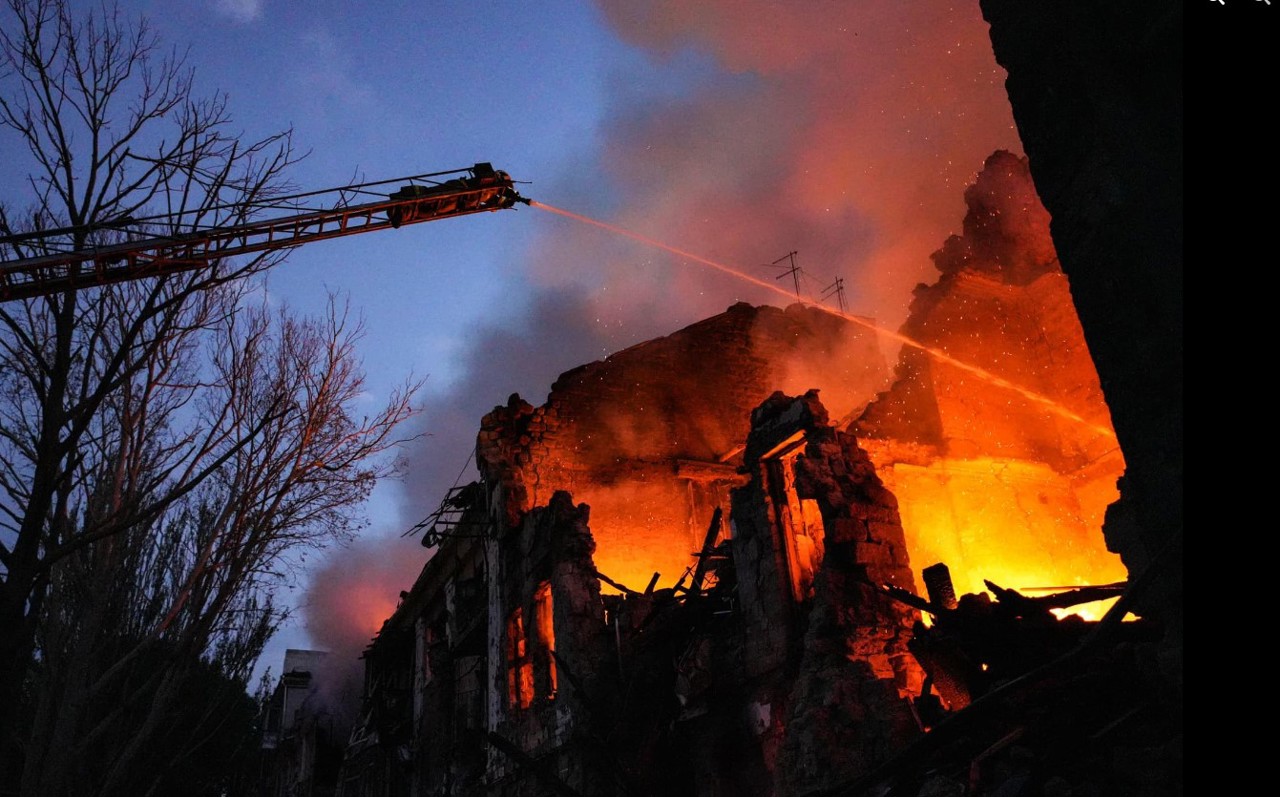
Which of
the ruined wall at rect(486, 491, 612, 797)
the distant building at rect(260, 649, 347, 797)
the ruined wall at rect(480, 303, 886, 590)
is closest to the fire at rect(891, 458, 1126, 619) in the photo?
the ruined wall at rect(480, 303, 886, 590)

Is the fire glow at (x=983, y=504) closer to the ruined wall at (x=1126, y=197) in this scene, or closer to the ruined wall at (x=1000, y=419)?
the ruined wall at (x=1000, y=419)

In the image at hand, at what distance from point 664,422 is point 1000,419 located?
8.59 metres

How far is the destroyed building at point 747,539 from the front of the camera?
30.8 feet

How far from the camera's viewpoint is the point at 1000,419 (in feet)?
67.3

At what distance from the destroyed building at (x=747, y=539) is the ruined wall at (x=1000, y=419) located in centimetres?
7

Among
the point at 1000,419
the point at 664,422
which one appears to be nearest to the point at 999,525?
the point at 1000,419

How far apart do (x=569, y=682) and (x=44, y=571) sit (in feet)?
28.3

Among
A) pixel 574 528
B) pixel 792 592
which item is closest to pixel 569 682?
pixel 574 528

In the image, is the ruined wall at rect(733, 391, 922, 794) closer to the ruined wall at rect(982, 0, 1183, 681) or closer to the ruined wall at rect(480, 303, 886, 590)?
the ruined wall at rect(982, 0, 1183, 681)

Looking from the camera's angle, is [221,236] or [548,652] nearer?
[221,236]

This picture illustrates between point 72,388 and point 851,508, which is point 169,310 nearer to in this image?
point 72,388

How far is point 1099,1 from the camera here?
4543mm

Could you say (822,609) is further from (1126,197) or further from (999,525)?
(999,525)

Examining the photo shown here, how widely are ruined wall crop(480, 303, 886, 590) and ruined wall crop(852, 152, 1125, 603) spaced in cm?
337
